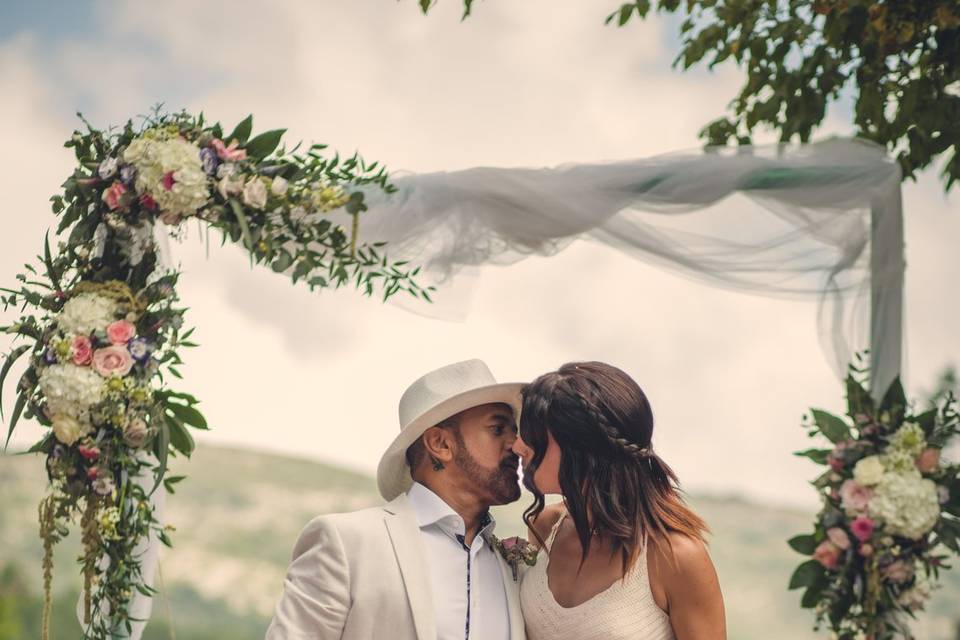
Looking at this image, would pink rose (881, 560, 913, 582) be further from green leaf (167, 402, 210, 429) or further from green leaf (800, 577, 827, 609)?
green leaf (167, 402, 210, 429)

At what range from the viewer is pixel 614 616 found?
363 centimetres

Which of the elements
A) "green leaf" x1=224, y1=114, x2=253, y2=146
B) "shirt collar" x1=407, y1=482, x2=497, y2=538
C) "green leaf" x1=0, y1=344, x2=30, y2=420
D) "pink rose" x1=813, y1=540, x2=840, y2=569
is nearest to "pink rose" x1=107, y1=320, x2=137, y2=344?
"green leaf" x1=0, y1=344, x2=30, y2=420

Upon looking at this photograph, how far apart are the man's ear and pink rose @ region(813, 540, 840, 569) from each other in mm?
1325

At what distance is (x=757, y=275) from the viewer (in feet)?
12.8

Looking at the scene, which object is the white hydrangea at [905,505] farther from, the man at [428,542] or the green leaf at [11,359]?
the green leaf at [11,359]

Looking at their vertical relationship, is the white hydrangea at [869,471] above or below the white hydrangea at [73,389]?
below

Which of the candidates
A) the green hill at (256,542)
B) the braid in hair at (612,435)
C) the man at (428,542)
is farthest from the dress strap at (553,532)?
the green hill at (256,542)

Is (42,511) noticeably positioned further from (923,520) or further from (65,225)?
(923,520)

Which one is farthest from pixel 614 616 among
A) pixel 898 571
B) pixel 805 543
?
pixel 898 571

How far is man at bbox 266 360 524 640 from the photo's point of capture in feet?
12.2

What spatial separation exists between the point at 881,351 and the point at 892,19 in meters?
2.26

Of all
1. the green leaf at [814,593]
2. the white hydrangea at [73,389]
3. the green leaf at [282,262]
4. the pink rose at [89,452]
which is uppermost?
the green leaf at [282,262]

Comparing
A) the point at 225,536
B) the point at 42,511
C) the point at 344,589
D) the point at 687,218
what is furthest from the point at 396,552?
the point at 225,536

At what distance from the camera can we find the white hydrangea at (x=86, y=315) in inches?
145
